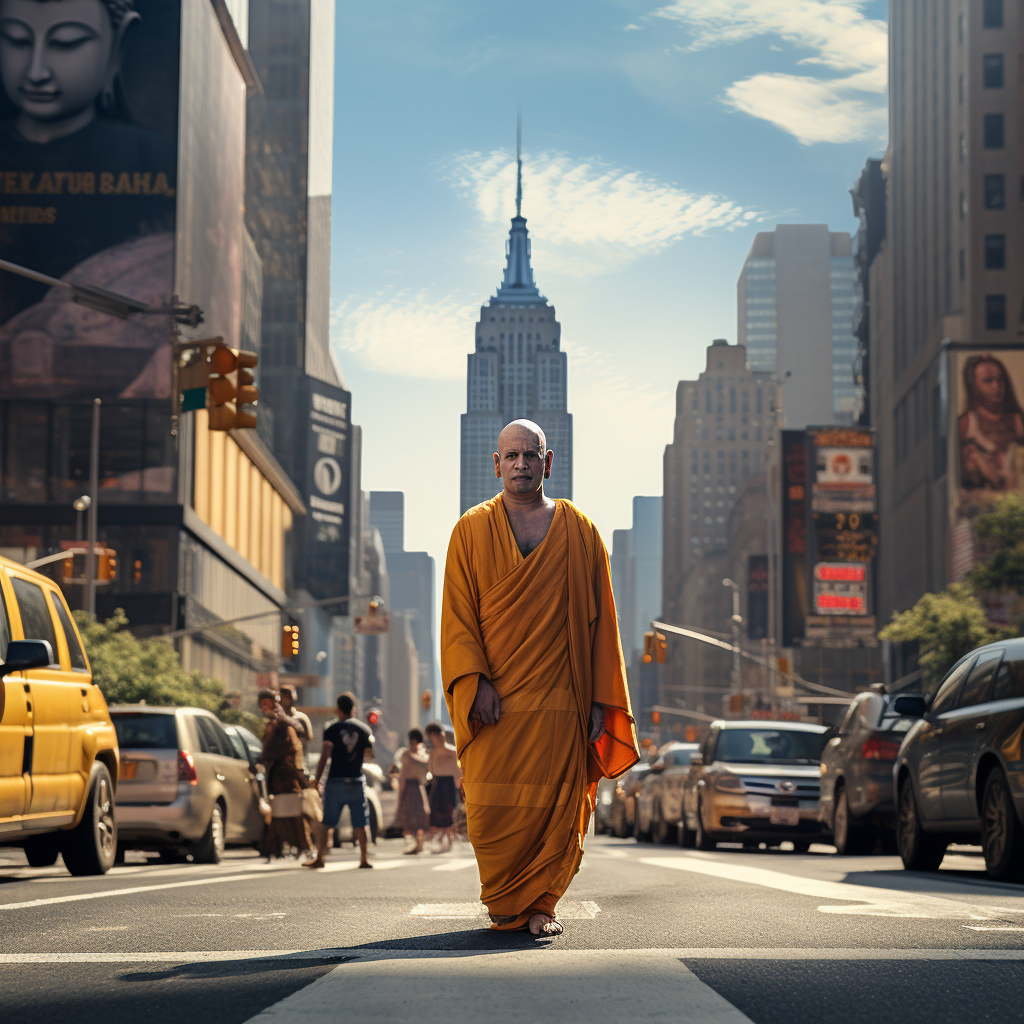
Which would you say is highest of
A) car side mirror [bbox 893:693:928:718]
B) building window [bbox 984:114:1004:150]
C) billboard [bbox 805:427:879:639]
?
building window [bbox 984:114:1004:150]

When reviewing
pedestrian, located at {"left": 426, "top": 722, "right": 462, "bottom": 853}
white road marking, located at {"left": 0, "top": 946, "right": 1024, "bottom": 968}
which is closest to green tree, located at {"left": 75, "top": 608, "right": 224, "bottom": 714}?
pedestrian, located at {"left": 426, "top": 722, "right": 462, "bottom": 853}

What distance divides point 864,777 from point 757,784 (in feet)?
9.33

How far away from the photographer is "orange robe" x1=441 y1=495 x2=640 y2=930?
6.68m

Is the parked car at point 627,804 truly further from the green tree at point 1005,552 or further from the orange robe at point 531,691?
the orange robe at point 531,691

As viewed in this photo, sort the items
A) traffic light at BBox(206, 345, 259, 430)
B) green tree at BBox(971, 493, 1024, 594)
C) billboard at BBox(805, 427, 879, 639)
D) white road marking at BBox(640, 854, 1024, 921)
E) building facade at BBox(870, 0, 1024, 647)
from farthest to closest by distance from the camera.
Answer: billboard at BBox(805, 427, 879, 639) < building facade at BBox(870, 0, 1024, 647) < green tree at BBox(971, 493, 1024, 594) < traffic light at BBox(206, 345, 259, 430) < white road marking at BBox(640, 854, 1024, 921)

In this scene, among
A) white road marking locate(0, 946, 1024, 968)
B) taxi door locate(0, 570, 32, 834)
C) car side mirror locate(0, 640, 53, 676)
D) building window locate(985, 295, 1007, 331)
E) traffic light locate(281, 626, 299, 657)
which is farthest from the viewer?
building window locate(985, 295, 1007, 331)

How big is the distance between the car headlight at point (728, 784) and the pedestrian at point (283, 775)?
5344mm

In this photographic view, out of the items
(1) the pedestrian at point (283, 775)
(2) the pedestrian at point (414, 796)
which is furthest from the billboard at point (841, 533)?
(1) the pedestrian at point (283, 775)

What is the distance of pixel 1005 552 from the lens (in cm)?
4069

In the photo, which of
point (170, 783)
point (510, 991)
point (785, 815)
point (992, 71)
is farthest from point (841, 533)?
point (510, 991)

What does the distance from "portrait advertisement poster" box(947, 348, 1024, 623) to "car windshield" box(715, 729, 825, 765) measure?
5222 cm

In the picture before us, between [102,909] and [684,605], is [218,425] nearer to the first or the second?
[102,909]

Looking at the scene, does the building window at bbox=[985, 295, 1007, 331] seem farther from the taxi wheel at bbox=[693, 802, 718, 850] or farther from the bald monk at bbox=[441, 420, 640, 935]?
the bald monk at bbox=[441, 420, 640, 935]

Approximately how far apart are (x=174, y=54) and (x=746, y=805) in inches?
2136
